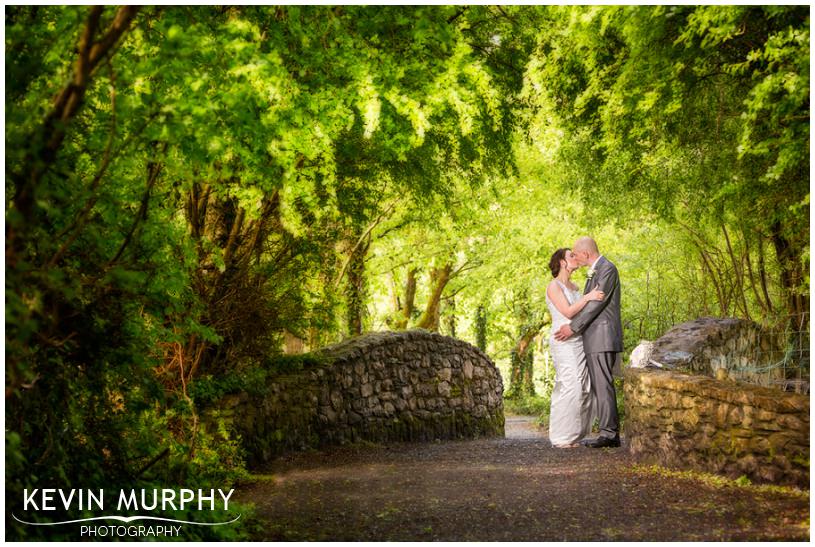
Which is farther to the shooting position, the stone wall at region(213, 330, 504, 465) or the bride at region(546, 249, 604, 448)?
the stone wall at region(213, 330, 504, 465)

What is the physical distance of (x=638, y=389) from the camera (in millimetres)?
8109

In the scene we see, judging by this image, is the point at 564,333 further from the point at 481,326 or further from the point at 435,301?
the point at 481,326

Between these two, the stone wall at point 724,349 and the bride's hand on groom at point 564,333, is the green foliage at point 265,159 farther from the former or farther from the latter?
the bride's hand on groom at point 564,333

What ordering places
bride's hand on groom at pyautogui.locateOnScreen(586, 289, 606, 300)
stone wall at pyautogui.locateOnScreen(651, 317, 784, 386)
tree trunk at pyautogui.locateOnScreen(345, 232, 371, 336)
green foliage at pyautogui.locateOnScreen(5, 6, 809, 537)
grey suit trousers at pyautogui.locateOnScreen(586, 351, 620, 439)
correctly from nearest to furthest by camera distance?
green foliage at pyautogui.locateOnScreen(5, 6, 809, 537), bride's hand on groom at pyautogui.locateOnScreen(586, 289, 606, 300), grey suit trousers at pyautogui.locateOnScreen(586, 351, 620, 439), stone wall at pyautogui.locateOnScreen(651, 317, 784, 386), tree trunk at pyautogui.locateOnScreen(345, 232, 371, 336)

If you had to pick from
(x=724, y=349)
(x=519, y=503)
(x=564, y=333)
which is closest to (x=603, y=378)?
(x=564, y=333)

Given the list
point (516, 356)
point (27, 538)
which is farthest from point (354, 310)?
point (516, 356)

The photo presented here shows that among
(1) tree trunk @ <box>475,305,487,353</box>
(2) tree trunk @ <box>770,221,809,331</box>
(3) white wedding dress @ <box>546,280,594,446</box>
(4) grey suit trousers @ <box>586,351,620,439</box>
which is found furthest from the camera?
(1) tree trunk @ <box>475,305,487,353</box>

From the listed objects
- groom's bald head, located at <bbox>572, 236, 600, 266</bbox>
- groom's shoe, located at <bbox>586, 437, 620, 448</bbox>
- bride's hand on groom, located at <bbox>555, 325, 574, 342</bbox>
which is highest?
groom's bald head, located at <bbox>572, 236, 600, 266</bbox>

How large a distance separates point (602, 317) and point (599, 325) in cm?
10

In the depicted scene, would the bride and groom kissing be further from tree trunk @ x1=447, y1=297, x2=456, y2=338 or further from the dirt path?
tree trunk @ x1=447, y1=297, x2=456, y2=338

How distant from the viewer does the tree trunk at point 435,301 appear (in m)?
20.7

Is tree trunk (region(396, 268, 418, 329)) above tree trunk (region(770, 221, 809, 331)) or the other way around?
above

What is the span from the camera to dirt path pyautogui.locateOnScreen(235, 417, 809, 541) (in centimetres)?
487

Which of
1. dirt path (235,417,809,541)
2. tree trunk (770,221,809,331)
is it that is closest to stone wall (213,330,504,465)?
dirt path (235,417,809,541)
